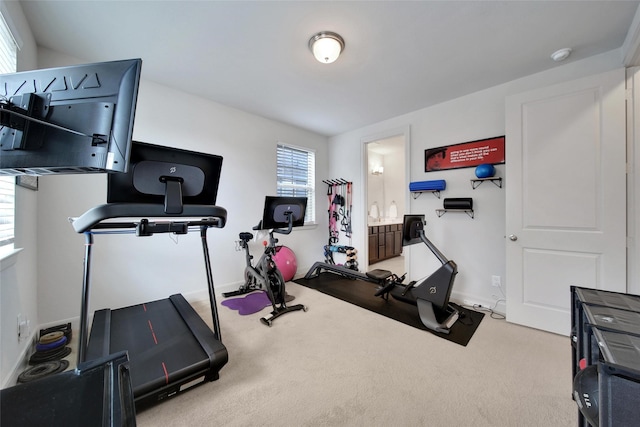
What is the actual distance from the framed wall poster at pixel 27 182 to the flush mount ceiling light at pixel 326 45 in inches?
95.8

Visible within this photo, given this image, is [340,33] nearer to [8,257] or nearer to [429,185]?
[429,185]

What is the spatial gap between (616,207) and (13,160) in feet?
12.8

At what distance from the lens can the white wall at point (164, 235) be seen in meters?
2.22

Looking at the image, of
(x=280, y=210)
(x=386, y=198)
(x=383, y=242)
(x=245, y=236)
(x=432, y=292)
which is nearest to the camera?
(x=432, y=292)

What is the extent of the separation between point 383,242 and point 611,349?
15.1ft

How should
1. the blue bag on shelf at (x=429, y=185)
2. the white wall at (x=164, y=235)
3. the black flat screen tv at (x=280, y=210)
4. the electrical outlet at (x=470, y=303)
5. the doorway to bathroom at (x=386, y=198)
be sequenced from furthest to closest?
the doorway to bathroom at (x=386, y=198), the blue bag on shelf at (x=429, y=185), the electrical outlet at (x=470, y=303), the black flat screen tv at (x=280, y=210), the white wall at (x=164, y=235)

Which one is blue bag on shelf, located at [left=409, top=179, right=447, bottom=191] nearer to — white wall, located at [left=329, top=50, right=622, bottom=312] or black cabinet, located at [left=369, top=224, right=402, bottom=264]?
white wall, located at [left=329, top=50, right=622, bottom=312]

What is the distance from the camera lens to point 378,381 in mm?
1632

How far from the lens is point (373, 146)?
551 centimetres

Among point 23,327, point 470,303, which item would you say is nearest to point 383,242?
point 470,303

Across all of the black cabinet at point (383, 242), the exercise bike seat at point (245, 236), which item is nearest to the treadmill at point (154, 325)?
the exercise bike seat at point (245, 236)

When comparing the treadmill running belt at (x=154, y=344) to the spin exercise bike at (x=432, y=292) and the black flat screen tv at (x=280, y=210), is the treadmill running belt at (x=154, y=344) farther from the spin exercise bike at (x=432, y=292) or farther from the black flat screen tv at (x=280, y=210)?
the spin exercise bike at (x=432, y=292)

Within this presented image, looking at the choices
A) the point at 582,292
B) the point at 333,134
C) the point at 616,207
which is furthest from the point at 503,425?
the point at 333,134

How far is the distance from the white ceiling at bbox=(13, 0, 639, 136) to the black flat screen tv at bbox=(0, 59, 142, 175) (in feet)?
4.29
